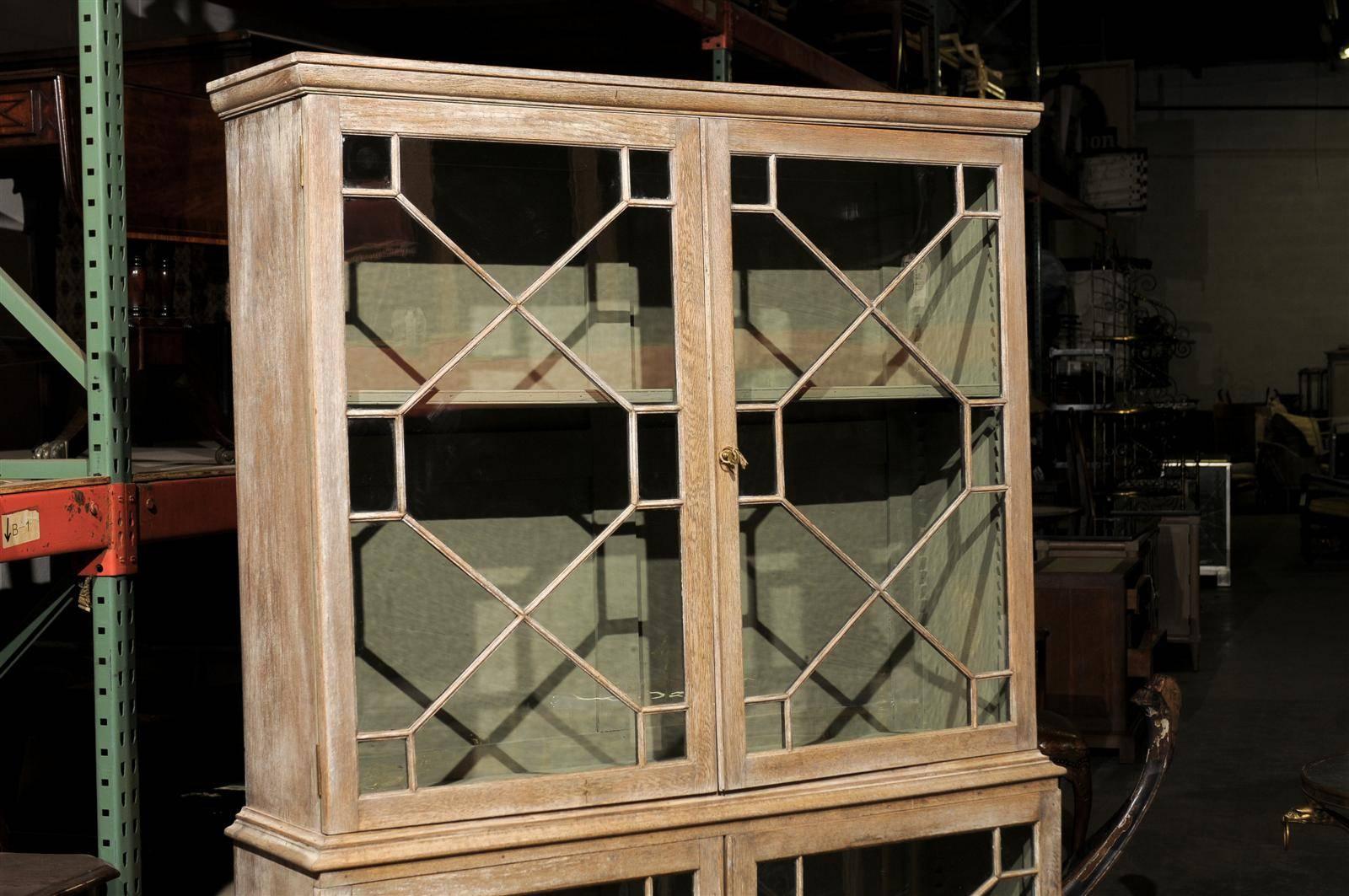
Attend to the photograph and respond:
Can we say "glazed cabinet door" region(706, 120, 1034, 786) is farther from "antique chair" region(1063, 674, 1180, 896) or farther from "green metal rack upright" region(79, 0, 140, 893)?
"green metal rack upright" region(79, 0, 140, 893)

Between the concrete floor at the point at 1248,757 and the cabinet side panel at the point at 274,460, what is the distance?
96.3 inches

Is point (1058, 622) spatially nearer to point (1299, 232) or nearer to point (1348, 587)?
point (1348, 587)

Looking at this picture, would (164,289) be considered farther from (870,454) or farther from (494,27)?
(870,454)

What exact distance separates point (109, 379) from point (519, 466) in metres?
0.64

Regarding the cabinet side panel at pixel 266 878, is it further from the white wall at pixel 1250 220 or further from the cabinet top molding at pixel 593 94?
the white wall at pixel 1250 220

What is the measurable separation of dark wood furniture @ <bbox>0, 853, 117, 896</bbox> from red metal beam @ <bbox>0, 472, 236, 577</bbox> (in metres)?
0.40

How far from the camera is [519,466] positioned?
176 cm

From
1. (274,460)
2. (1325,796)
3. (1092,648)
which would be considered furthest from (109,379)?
(1092,648)

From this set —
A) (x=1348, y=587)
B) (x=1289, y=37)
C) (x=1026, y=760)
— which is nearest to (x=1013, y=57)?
(x=1289, y=37)

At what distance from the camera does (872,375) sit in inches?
74.9

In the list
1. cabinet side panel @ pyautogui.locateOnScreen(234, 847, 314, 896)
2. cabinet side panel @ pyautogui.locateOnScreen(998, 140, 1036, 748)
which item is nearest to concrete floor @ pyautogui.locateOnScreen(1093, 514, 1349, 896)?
cabinet side panel @ pyautogui.locateOnScreen(998, 140, 1036, 748)

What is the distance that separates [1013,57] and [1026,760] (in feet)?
38.0

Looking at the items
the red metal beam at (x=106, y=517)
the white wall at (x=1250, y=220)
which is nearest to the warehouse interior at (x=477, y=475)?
the red metal beam at (x=106, y=517)

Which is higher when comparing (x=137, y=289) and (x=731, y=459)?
(x=137, y=289)
